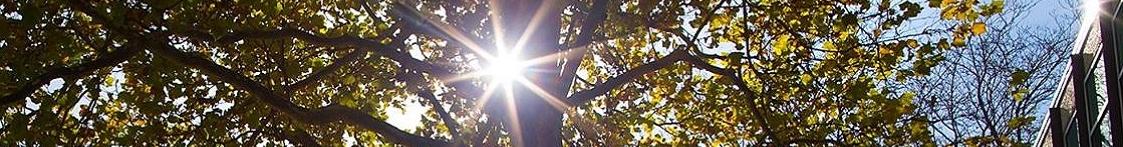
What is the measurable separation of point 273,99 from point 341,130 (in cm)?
285

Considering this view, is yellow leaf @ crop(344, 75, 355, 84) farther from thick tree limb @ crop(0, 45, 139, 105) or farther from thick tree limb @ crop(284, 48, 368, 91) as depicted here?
thick tree limb @ crop(0, 45, 139, 105)

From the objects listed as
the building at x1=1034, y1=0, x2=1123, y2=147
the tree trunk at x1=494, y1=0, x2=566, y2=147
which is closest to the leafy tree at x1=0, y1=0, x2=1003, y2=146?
the tree trunk at x1=494, y1=0, x2=566, y2=147

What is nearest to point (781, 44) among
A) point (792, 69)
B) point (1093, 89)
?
point (792, 69)

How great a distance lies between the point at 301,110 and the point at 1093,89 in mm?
10698

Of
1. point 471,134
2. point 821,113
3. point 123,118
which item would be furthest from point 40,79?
point 821,113

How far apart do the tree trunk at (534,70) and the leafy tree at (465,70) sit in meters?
0.02

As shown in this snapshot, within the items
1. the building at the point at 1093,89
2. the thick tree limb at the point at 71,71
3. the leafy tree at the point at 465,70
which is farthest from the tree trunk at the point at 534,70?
the building at the point at 1093,89

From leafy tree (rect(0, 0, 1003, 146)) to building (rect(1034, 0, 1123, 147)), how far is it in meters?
3.86

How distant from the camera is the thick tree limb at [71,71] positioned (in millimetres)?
10906

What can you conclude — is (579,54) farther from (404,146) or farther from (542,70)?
(404,146)

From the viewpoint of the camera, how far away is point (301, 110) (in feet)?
40.9

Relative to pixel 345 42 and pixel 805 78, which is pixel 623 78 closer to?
pixel 805 78

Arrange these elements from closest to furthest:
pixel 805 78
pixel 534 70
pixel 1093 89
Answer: pixel 805 78 → pixel 534 70 → pixel 1093 89

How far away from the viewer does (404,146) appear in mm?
12812
